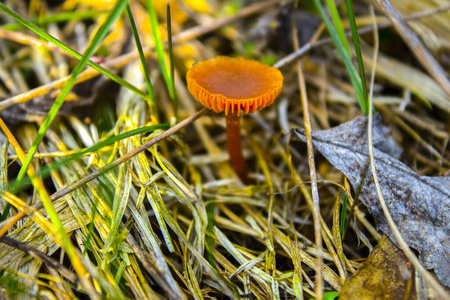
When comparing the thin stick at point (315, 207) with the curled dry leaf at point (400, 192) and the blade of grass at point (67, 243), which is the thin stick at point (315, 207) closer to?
the curled dry leaf at point (400, 192)

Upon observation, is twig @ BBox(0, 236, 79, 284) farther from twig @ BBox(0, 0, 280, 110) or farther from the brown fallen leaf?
the brown fallen leaf

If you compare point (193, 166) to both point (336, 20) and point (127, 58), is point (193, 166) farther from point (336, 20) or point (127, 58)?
point (336, 20)

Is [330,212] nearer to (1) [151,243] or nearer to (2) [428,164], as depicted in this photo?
(2) [428,164]

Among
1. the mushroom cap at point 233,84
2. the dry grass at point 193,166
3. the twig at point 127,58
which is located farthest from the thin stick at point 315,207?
the twig at point 127,58

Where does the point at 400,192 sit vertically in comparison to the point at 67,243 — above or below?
below

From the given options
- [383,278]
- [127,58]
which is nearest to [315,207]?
[383,278]

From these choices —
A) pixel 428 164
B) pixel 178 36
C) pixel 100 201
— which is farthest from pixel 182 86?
pixel 428 164
